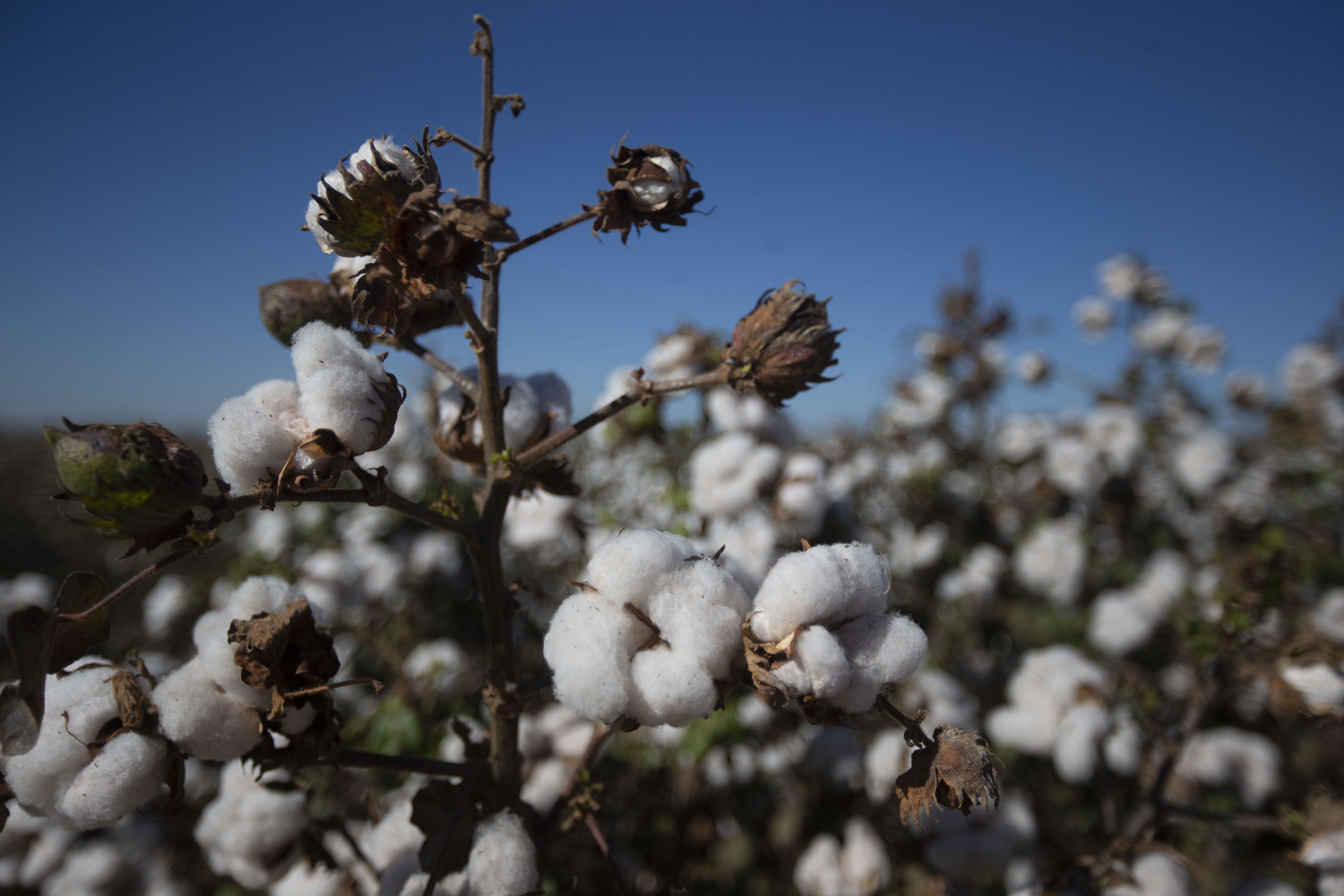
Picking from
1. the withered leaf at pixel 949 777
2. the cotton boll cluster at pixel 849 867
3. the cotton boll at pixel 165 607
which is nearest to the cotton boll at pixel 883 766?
the cotton boll cluster at pixel 849 867

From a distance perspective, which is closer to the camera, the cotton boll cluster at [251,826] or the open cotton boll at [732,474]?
the cotton boll cluster at [251,826]

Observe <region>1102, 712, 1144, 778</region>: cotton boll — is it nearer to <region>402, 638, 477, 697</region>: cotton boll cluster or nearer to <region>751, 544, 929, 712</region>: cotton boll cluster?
<region>751, 544, 929, 712</region>: cotton boll cluster

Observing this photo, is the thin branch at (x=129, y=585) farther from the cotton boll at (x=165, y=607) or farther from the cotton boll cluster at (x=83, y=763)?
the cotton boll at (x=165, y=607)

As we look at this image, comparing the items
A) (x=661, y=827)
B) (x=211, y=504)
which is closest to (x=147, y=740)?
(x=211, y=504)

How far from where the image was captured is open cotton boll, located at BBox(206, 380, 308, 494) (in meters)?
0.95

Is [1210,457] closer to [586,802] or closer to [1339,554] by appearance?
[1339,554]

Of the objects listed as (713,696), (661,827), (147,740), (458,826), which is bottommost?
(661,827)

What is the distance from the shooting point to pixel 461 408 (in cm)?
148

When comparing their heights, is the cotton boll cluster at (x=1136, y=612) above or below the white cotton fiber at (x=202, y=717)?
below

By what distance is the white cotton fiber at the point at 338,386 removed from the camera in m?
0.96

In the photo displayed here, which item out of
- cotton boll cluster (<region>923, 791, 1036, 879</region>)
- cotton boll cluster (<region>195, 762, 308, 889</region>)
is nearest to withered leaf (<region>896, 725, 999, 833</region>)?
cotton boll cluster (<region>195, 762, 308, 889</region>)

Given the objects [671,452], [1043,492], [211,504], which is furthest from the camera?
[1043,492]

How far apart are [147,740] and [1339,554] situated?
560 centimetres

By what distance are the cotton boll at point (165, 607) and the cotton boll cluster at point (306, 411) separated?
4.71 metres
